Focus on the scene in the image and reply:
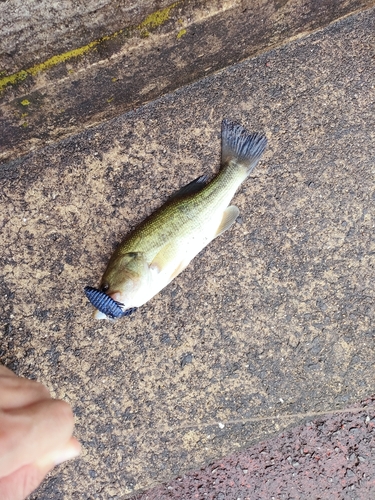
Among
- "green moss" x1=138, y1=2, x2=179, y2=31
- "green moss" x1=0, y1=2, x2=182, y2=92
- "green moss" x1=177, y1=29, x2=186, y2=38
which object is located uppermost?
"green moss" x1=0, y1=2, x2=182, y2=92

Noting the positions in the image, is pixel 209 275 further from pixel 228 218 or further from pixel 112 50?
pixel 112 50

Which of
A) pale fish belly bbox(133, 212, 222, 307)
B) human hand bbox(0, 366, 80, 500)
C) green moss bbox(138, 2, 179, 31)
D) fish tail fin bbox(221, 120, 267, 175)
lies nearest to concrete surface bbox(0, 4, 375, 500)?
fish tail fin bbox(221, 120, 267, 175)

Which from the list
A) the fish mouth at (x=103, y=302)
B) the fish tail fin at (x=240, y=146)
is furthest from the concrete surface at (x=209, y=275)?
the fish mouth at (x=103, y=302)

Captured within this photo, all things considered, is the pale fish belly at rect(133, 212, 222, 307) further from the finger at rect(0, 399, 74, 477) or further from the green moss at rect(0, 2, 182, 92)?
the green moss at rect(0, 2, 182, 92)

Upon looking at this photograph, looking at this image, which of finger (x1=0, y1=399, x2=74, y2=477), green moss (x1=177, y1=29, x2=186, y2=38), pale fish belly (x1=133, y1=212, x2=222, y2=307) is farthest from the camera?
pale fish belly (x1=133, y1=212, x2=222, y2=307)

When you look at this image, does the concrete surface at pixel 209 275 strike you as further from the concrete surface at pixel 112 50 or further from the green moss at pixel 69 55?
the green moss at pixel 69 55

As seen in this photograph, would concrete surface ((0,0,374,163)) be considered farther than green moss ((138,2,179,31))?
No

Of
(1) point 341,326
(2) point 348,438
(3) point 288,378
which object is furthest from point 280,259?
(2) point 348,438
